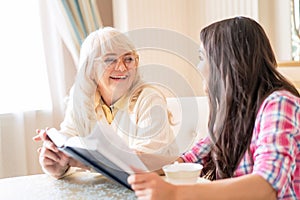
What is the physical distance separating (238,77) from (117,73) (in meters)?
0.78

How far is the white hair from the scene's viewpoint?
1842mm

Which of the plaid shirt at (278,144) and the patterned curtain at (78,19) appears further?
the patterned curtain at (78,19)

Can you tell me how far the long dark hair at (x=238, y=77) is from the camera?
1.17 meters

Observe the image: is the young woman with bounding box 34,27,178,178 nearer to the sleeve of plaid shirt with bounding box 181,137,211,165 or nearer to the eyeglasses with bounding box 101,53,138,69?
the eyeglasses with bounding box 101,53,138,69

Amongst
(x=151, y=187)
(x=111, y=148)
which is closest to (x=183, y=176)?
(x=111, y=148)

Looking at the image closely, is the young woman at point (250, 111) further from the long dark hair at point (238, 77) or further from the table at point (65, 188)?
the table at point (65, 188)

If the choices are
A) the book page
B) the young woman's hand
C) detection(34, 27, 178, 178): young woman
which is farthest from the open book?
detection(34, 27, 178, 178): young woman

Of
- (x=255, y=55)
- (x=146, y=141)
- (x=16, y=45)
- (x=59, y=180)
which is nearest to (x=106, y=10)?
(x=16, y=45)

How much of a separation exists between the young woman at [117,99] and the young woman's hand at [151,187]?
0.84 metres

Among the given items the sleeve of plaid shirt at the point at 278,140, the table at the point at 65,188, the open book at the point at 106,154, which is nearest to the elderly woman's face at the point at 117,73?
the table at the point at 65,188

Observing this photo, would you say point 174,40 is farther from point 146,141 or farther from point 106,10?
point 146,141

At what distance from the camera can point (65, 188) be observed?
51.9 inches

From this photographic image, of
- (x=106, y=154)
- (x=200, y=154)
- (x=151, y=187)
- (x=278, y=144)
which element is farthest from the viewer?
(x=200, y=154)

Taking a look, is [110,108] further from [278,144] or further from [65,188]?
[278,144]
